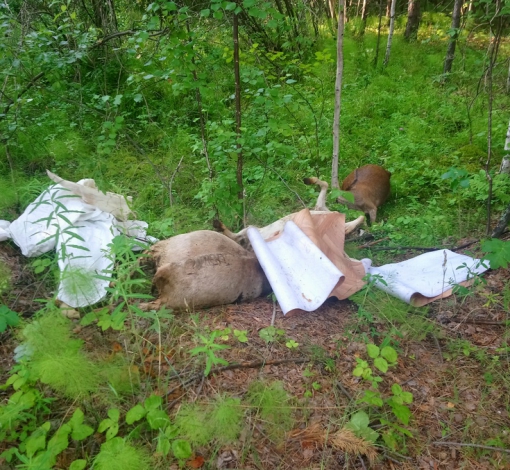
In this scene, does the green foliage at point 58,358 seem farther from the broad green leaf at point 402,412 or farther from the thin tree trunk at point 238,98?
the thin tree trunk at point 238,98

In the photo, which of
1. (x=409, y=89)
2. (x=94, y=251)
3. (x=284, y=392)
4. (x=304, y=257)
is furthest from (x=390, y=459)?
(x=409, y=89)

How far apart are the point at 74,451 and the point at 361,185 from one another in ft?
12.4

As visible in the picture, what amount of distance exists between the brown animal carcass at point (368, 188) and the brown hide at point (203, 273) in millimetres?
2081

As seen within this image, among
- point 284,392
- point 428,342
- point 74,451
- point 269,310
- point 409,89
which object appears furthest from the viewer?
point 409,89

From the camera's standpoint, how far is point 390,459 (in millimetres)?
1750

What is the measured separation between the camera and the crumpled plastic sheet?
91.1 inches

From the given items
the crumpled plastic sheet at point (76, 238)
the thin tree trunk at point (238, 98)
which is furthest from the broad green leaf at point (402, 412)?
the thin tree trunk at point (238, 98)

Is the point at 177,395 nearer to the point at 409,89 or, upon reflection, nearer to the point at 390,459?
the point at 390,459

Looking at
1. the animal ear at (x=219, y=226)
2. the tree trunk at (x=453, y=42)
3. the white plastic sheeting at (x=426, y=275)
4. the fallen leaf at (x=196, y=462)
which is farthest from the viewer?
the tree trunk at (x=453, y=42)

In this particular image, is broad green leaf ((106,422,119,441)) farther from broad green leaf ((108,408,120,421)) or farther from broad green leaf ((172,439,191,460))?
broad green leaf ((172,439,191,460))

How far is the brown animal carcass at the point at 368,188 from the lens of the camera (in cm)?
454

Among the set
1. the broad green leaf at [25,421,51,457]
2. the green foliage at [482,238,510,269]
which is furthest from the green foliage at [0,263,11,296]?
the green foliage at [482,238,510,269]

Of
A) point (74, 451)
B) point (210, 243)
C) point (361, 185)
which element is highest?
point (210, 243)

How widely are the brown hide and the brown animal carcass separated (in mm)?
2081
